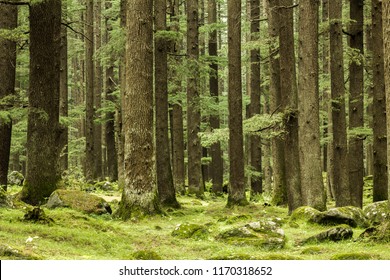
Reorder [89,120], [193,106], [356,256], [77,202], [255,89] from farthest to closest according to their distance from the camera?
1. [89,120]
2. [255,89]
3. [193,106]
4. [77,202]
5. [356,256]

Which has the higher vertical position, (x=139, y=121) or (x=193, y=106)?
(x=193, y=106)

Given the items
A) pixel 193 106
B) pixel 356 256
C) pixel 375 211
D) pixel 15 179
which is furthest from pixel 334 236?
pixel 15 179

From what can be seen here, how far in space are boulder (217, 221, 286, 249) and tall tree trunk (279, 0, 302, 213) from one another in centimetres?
489

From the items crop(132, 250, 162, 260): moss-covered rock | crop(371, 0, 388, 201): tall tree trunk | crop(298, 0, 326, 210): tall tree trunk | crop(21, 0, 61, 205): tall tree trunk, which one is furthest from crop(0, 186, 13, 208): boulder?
crop(371, 0, 388, 201): tall tree trunk

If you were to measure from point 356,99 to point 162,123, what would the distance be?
6534 mm

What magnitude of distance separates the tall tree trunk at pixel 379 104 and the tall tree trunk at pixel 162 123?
6.58m

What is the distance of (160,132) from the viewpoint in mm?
17562

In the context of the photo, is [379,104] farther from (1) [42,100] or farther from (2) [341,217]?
(1) [42,100]

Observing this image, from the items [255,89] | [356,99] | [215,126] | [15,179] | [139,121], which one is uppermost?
[255,89]

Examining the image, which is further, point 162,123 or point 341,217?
point 162,123

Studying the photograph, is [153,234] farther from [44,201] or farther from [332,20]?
[332,20]

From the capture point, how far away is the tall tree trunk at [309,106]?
1396 centimetres

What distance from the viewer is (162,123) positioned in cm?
1759
